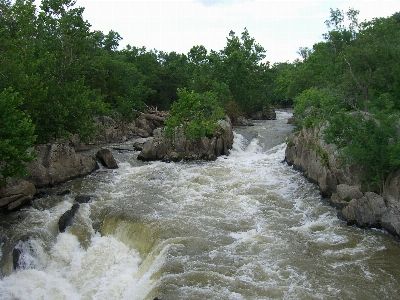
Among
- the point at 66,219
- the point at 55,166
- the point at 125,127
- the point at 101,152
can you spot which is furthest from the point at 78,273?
the point at 125,127

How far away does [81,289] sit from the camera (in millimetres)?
13109

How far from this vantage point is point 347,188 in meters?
18.1

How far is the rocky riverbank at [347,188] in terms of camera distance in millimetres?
16016

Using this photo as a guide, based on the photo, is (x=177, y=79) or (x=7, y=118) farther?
(x=177, y=79)

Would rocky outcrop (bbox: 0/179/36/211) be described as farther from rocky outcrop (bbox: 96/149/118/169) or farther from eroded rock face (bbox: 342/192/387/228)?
eroded rock face (bbox: 342/192/387/228)

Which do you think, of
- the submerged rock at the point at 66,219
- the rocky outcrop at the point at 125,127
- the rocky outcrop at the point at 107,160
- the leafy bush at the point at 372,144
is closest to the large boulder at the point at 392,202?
the leafy bush at the point at 372,144

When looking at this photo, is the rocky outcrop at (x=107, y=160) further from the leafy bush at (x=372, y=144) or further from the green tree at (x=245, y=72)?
the green tree at (x=245, y=72)

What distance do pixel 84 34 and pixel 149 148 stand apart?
9620 mm

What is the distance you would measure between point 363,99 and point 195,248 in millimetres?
17570

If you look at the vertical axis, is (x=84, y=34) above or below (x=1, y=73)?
above

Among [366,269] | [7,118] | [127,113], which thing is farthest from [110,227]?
[127,113]

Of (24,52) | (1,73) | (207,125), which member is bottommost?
(207,125)

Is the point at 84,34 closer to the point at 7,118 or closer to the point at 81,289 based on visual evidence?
the point at 7,118

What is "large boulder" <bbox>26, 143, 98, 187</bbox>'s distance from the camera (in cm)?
2126
